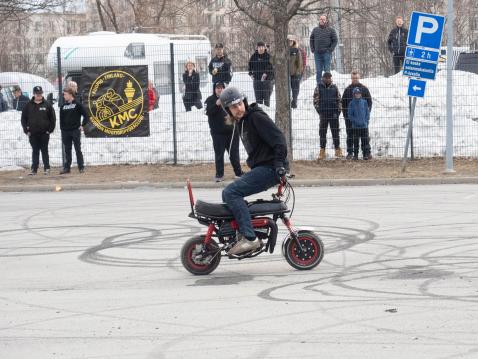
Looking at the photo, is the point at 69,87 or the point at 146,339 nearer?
the point at 146,339

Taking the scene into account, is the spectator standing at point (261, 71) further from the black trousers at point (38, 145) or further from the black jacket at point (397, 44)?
the black trousers at point (38, 145)

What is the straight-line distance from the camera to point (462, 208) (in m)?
15.2

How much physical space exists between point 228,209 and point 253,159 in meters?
0.57

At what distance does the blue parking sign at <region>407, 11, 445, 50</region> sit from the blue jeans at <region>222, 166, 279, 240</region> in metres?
10.4

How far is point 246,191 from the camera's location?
10.2 meters

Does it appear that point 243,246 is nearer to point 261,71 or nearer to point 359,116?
point 359,116

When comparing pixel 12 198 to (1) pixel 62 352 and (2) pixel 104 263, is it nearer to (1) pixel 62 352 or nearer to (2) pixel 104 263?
(2) pixel 104 263

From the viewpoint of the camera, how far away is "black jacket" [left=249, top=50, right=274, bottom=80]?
77.6 ft

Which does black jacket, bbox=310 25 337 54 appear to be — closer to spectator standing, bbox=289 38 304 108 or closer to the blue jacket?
spectator standing, bbox=289 38 304 108

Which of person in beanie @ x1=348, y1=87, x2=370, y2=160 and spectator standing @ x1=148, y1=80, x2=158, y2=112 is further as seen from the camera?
spectator standing @ x1=148, y1=80, x2=158, y2=112

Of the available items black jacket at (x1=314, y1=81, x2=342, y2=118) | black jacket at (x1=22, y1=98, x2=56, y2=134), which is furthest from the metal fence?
black jacket at (x1=22, y1=98, x2=56, y2=134)

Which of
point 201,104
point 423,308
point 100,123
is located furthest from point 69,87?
point 423,308

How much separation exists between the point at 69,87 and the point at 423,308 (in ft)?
51.2

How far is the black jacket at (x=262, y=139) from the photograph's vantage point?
10.2 m
